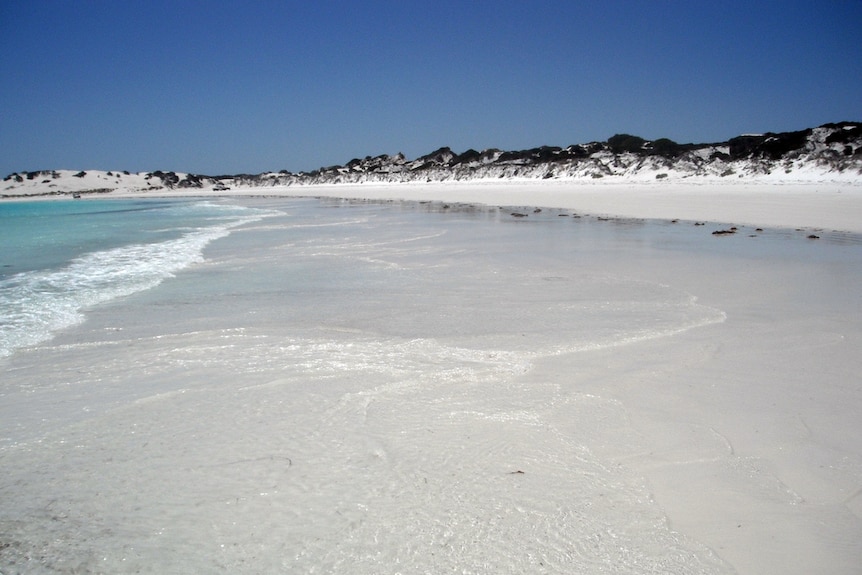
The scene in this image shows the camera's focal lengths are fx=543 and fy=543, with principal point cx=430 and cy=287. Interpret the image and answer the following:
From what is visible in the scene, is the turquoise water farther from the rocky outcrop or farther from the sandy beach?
the rocky outcrop

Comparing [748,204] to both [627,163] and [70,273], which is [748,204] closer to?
[70,273]

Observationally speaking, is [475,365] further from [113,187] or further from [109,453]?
[113,187]

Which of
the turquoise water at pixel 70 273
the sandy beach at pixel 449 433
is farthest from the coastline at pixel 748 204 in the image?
the turquoise water at pixel 70 273

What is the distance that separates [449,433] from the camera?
2.58m

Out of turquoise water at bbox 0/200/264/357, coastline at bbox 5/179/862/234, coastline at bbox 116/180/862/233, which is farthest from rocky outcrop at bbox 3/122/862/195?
turquoise water at bbox 0/200/264/357

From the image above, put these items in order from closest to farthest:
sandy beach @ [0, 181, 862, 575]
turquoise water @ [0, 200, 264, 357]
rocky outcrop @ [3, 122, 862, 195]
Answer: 1. sandy beach @ [0, 181, 862, 575]
2. turquoise water @ [0, 200, 264, 357]
3. rocky outcrop @ [3, 122, 862, 195]

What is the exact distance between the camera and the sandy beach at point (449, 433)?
5.98ft

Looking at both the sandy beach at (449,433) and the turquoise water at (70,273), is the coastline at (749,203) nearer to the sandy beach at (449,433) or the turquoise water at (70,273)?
the sandy beach at (449,433)

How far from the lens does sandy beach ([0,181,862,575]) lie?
1822 mm

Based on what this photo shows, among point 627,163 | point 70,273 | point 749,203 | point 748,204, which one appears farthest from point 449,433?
point 627,163

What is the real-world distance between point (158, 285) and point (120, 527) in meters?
5.21

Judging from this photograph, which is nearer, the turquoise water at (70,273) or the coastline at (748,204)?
the turquoise water at (70,273)

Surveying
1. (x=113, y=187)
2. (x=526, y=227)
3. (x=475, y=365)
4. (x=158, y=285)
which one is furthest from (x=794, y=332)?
(x=113, y=187)

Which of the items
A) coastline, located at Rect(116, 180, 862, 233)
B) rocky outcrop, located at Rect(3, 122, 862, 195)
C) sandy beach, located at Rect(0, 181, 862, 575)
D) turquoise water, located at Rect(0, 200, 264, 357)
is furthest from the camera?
rocky outcrop, located at Rect(3, 122, 862, 195)
